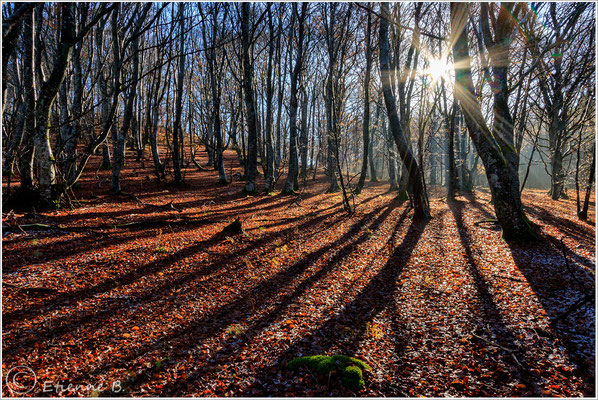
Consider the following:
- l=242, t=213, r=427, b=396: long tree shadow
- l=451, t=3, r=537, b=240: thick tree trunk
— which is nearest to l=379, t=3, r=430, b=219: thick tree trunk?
l=451, t=3, r=537, b=240: thick tree trunk

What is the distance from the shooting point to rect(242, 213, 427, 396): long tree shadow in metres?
3.23

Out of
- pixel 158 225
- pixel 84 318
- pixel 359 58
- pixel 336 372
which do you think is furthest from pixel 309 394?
pixel 359 58

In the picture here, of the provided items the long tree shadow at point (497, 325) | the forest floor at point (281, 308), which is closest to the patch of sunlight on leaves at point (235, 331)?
the forest floor at point (281, 308)

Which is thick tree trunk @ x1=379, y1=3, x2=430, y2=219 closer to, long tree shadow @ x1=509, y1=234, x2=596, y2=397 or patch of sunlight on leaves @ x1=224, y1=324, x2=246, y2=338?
long tree shadow @ x1=509, y1=234, x2=596, y2=397

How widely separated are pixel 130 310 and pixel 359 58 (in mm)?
21034

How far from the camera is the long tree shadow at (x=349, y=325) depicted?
323 cm

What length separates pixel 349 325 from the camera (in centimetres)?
423

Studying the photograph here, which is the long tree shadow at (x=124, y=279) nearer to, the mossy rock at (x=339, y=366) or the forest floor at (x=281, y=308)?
the forest floor at (x=281, y=308)

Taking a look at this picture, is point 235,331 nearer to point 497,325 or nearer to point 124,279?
point 124,279

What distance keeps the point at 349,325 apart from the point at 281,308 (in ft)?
3.69

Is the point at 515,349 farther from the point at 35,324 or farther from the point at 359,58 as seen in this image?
the point at 359,58

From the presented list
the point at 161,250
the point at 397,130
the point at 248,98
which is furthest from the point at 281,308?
the point at 248,98

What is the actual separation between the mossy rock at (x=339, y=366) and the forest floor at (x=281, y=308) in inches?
3.4

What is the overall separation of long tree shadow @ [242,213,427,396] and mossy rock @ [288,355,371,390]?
24cm
